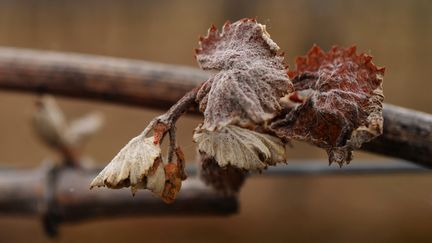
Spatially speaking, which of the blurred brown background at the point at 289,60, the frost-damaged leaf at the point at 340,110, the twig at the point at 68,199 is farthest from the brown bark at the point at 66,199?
the blurred brown background at the point at 289,60

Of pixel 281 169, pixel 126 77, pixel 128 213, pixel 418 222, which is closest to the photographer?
pixel 126 77

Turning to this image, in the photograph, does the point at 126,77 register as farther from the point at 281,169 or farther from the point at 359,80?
the point at 359,80

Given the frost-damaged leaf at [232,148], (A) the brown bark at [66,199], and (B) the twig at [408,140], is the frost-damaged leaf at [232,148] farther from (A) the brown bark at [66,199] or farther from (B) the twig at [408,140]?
(A) the brown bark at [66,199]

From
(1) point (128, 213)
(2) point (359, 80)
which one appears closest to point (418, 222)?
(1) point (128, 213)

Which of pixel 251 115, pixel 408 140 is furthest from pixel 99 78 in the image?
pixel 251 115

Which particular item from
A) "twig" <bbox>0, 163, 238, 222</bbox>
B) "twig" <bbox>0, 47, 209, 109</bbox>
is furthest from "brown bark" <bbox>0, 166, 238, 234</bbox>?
"twig" <bbox>0, 47, 209, 109</bbox>

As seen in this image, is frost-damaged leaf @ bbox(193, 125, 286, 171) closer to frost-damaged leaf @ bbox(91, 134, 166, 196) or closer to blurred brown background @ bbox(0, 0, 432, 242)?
frost-damaged leaf @ bbox(91, 134, 166, 196)

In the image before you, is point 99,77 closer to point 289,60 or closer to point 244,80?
point 244,80
